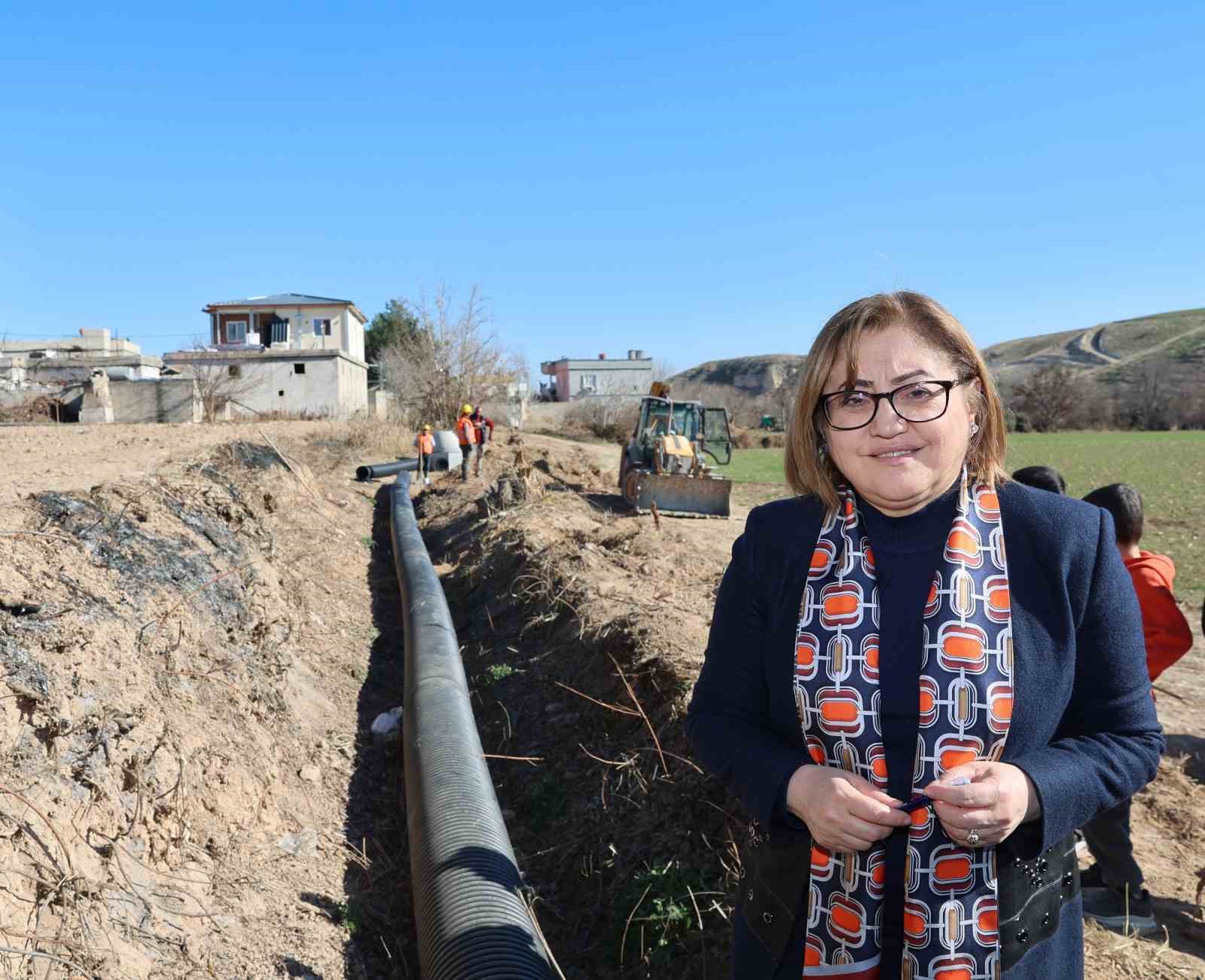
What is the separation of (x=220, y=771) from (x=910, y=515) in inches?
152

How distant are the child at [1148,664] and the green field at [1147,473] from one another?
578 mm

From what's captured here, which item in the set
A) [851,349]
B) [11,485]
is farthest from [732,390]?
[851,349]

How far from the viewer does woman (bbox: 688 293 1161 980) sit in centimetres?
159

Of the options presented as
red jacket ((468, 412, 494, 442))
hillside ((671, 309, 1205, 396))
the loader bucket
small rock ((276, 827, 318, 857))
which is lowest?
small rock ((276, 827, 318, 857))

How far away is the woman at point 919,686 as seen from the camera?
1594 mm

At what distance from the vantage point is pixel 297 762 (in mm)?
5469

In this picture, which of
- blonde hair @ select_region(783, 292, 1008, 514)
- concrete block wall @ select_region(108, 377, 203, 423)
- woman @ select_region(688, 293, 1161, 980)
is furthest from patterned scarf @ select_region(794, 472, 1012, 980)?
concrete block wall @ select_region(108, 377, 203, 423)

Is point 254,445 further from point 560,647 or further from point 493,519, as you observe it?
point 560,647

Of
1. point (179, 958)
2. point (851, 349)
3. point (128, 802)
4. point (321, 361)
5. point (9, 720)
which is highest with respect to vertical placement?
point (321, 361)

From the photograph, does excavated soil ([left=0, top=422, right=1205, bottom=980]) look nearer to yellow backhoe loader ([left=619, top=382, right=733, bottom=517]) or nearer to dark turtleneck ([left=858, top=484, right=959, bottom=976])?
dark turtleneck ([left=858, top=484, right=959, bottom=976])

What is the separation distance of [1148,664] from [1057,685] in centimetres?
261

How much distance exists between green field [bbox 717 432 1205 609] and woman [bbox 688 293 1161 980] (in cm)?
58

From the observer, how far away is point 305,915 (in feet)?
13.3

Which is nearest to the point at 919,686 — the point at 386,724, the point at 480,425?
the point at 386,724
